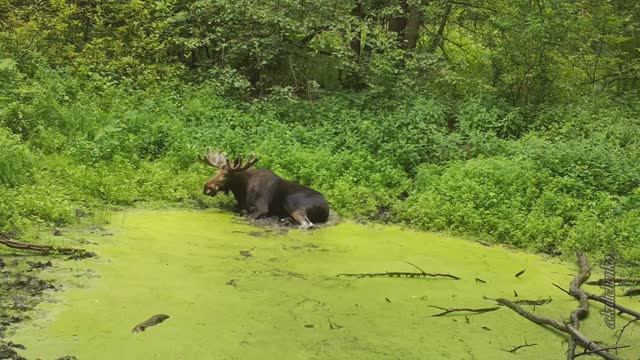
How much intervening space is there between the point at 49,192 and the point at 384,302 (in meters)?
4.29

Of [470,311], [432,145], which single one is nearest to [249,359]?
[470,311]

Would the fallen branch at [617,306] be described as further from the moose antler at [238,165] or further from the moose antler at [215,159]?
the moose antler at [215,159]

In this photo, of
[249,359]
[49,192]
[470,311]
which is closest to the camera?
[249,359]

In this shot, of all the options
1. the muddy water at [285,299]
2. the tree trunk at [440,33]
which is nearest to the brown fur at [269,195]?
the muddy water at [285,299]

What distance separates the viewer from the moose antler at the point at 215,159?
9.70 metres

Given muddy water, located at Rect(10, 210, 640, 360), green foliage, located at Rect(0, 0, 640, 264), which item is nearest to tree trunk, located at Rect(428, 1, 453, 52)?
green foliage, located at Rect(0, 0, 640, 264)

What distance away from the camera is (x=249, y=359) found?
4305 mm

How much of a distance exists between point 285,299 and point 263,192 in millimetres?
3742

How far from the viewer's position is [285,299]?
5586mm

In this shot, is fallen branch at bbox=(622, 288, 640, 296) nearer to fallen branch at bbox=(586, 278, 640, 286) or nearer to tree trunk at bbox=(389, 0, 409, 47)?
fallen branch at bbox=(586, 278, 640, 286)

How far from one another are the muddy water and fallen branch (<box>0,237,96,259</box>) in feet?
0.62

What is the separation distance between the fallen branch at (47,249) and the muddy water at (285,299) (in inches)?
7.4

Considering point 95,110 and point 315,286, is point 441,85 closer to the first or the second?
point 95,110

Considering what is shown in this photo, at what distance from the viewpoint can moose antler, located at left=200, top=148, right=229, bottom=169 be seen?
970 centimetres
